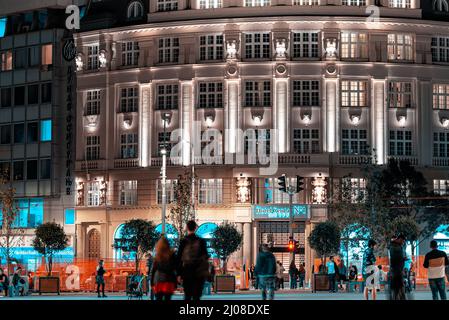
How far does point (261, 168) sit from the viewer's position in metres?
98.8

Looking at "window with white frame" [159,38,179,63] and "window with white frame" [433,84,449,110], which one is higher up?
"window with white frame" [159,38,179,63]

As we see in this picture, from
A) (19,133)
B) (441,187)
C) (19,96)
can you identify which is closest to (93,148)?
(19,133)

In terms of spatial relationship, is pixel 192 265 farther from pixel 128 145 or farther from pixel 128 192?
pixel 128 145

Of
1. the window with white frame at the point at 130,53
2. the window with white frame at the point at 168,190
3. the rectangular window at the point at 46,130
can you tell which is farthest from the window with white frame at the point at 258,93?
the rectangular window at the point at 46,130

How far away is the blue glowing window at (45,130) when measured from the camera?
11081cm

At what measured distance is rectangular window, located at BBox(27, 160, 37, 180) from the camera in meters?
112

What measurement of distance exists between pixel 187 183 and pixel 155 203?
30.7 ft

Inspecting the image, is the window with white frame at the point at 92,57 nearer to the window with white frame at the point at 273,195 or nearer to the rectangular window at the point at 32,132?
the rectangular window at the point at 32,132

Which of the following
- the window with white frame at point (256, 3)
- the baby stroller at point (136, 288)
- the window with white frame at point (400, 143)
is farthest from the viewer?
the window with white frame at point (256, 3)

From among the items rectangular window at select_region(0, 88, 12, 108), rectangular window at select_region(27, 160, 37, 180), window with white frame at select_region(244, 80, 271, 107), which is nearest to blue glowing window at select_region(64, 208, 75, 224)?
rectangular window at select_region(27, 160, 37, 180)

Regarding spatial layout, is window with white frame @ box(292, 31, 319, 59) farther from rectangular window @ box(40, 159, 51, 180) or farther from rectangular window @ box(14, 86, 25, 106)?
rectangular window @ box(14, 86, 25, 106)

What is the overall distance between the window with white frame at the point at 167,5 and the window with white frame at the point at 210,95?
7134 mm

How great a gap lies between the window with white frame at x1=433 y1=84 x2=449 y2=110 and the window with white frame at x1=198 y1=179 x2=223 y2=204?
60.2 ft

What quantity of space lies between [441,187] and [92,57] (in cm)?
3050
